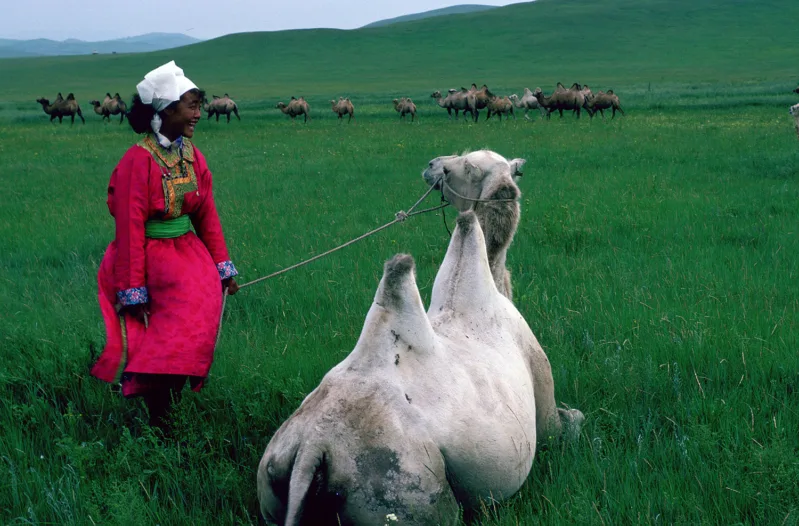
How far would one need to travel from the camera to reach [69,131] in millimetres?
29359

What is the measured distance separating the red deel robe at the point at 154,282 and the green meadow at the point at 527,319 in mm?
403

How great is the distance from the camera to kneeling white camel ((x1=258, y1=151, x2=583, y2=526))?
2.54m

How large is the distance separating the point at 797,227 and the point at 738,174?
4739 mm

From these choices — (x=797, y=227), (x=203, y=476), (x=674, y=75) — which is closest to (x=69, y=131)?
(x=797, y=227)

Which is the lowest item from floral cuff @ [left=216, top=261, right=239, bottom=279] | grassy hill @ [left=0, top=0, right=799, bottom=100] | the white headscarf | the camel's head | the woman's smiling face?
floral cuff @ [left=216, top=261, right=239, bottom=279]

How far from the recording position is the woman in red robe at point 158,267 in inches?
143

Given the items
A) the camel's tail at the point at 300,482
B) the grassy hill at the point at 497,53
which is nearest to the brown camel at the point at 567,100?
the camel's tail at the point at 300,482

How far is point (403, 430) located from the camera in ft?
8.46

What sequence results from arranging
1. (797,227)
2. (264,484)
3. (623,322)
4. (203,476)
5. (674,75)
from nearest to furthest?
1. (264,484)
2. (203,476)
3. (623,322)
4. (797,227)
5. (674,75)

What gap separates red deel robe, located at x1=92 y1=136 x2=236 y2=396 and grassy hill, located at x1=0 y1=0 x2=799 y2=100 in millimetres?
66194

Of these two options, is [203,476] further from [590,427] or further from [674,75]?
[674,75]

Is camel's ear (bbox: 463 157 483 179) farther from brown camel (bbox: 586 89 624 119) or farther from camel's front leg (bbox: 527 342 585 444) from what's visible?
brown camel (bbox: 586 89 624 119)

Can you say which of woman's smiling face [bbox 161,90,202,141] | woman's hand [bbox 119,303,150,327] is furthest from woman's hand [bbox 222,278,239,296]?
woman's smiling face [bbox 161,90,202,141]

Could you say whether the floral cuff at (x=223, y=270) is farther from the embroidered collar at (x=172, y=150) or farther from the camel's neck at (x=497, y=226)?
the camel's neck at (x=497, y=226)
